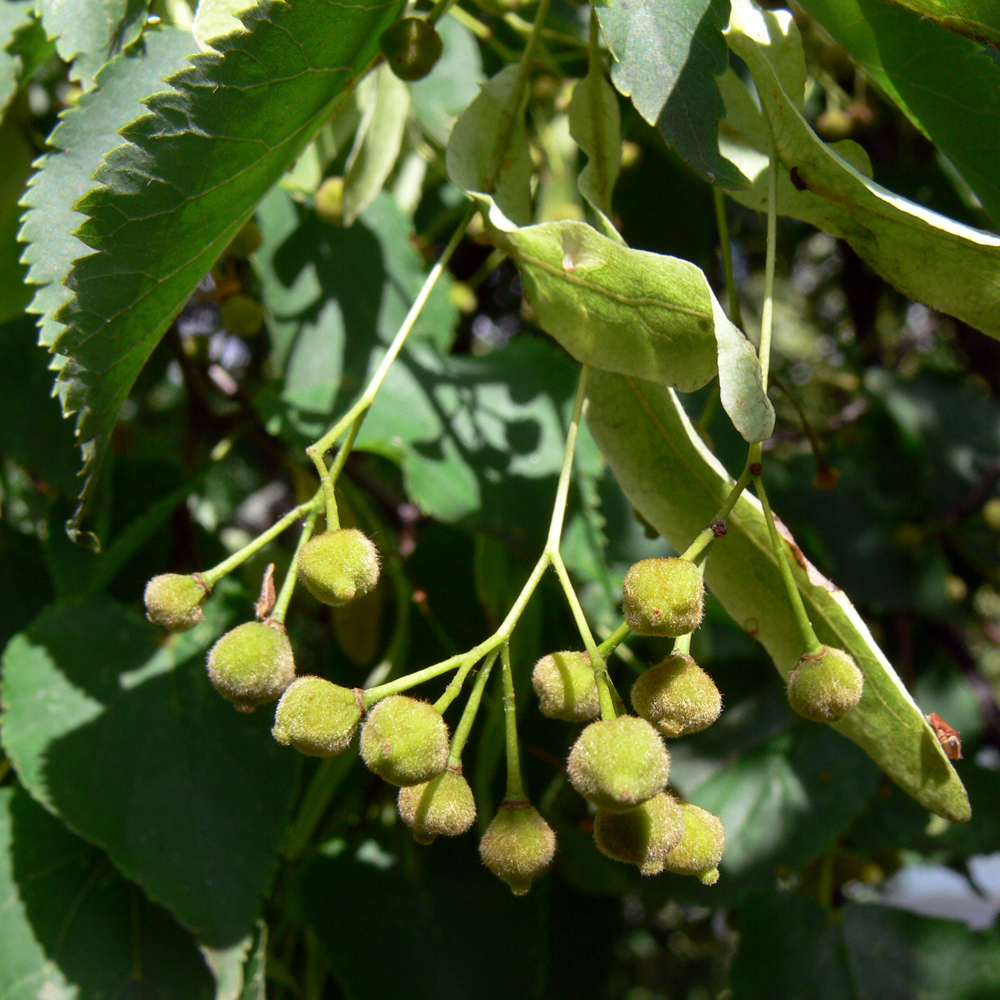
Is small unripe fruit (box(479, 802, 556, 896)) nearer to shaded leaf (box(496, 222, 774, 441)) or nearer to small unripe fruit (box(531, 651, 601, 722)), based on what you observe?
small unripe fruit (box(531, 651, 601, 722))

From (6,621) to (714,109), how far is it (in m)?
1.17

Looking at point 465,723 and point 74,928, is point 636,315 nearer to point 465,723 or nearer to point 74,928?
point 465,723

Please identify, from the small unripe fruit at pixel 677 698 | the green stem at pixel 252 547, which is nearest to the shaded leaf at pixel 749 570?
the small unripe fruit at pixel 677 698

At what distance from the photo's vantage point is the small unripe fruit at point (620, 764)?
1.68ft

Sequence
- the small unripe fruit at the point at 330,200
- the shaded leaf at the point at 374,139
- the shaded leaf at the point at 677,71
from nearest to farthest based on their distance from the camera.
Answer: the shaded leaf at the point at 677,71 < the shaded leaf at the point at 374,139 < the small unripe fruit at the point at 330,200

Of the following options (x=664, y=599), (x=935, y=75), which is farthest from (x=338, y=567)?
(x=935, y=75)

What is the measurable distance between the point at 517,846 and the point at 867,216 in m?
0.48

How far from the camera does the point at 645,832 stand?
552mm

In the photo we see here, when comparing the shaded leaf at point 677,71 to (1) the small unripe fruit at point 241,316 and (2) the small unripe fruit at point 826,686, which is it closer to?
(2) the small unripe fruit at point 826,686

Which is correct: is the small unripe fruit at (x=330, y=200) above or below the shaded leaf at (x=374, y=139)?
below

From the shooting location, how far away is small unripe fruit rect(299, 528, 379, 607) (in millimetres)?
578

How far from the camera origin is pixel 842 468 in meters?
1.72

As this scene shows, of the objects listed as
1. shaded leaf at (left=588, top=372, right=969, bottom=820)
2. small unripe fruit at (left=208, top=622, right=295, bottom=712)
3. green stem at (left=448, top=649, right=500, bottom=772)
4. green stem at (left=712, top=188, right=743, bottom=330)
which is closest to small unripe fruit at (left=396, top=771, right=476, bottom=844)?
green stem at (left=448, top=649, right=500, bottom=772)

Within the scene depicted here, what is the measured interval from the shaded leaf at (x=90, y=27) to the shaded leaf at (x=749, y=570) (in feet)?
1.59
